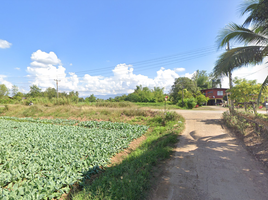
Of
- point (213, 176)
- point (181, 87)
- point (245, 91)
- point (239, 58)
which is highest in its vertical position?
point (181, 87)

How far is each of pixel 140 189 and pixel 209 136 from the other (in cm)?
537

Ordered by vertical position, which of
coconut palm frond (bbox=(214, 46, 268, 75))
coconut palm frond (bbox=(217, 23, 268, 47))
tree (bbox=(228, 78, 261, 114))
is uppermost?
coconut palm frond (bbox=(217, 23, 268, 47))

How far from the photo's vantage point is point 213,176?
11.3 ft

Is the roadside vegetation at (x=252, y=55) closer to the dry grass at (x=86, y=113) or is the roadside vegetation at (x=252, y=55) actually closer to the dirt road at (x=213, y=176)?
the dirt road at (x=213, y=176)

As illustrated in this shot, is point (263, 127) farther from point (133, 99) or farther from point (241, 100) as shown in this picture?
point (133, 99)

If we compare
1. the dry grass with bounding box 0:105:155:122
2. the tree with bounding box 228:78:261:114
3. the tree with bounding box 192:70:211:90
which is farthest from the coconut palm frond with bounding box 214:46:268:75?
the tree with bounding box 192:70:211:90

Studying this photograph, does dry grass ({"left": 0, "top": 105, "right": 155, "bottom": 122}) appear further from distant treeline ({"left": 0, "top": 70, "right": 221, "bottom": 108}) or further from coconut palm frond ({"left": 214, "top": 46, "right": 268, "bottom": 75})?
coconut palm frond ({"left": 214, "top": 46, "right": 268, "bottom": 75})

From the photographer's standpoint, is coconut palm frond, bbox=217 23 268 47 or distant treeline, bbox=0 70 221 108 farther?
distant treeline, bbox=0 70 221 108

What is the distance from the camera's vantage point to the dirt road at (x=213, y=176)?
2.82 meters

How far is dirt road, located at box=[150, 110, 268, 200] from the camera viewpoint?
2820 mm

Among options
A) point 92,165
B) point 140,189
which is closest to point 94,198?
point 140,189

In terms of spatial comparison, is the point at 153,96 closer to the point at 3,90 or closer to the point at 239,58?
the point at 239,58

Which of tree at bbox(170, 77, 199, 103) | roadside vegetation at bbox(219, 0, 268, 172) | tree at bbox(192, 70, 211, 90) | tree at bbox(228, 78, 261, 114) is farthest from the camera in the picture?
tree at bbox(192, 70, 211, 90)

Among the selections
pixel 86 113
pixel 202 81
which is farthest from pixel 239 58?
pixel 202 81
